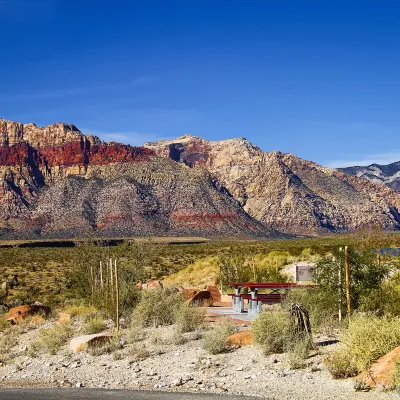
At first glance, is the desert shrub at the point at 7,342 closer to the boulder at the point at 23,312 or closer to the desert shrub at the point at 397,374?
the boulder at the point at 23,312

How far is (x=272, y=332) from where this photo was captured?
1313cm

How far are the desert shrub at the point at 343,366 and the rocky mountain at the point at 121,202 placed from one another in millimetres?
107783

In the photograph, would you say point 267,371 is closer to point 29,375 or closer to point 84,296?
point 29,375

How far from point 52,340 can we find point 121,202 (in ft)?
388

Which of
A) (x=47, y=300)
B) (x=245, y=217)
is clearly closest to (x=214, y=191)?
(x=245, y=217)

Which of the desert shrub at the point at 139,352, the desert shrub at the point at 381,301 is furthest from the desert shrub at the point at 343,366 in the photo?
the desert shrub at the point at 139,352

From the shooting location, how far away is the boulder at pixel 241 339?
46.1 ft

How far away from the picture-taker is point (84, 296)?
25.2 meters

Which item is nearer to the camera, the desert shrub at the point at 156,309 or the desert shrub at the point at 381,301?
the desert shrub at the point at 381,301

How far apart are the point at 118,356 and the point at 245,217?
13004 centimetres

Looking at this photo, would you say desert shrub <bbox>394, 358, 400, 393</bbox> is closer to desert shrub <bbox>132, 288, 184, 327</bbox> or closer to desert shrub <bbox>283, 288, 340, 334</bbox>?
desert shrub <bbox>283, 288, 340, 334</bbox>

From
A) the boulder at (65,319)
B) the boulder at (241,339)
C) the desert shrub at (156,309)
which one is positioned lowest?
the boulder at (65,319)

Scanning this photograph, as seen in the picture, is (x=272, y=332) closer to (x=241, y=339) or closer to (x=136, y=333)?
(x=241, y=339)

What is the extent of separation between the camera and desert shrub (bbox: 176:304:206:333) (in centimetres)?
1606
